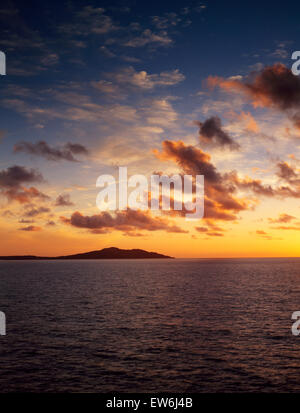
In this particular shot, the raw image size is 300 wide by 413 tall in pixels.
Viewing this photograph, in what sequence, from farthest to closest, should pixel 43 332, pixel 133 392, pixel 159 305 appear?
1. pixel 159 305
2. pixel 43 332
3. pixel 133 392

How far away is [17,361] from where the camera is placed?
1570 inches

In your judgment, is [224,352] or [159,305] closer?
[224,352]

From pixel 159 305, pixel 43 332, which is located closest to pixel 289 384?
pixel 43 332

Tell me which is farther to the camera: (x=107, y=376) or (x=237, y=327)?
(x=237, y=327)

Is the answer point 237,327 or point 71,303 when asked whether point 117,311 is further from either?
point 237,327

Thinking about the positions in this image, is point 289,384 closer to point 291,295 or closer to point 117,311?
point 117,311

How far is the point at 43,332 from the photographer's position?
54.0 meters

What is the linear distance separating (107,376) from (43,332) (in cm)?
2274

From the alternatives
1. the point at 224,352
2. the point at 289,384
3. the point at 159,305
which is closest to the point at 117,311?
the point at 159,305
